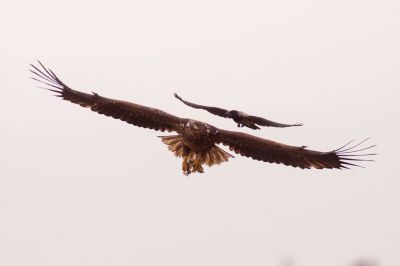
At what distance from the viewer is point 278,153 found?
12461mm

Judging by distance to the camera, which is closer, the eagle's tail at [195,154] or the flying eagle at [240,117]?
the flying eagle at [240,117]

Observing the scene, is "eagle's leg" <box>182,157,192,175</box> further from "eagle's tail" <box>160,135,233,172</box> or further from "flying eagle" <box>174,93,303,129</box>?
"flying eagle" <box>174,93,303,129</box>

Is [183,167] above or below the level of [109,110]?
below

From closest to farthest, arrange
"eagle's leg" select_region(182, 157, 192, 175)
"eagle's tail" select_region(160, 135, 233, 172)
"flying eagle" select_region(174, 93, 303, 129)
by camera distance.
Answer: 1. "flying eagle" select_region(174, 93, 303, 129)
2. "eagle's leg" select_region(182, 157, 192, 175)
3. "eagle's tail" select_region(160, 135, 233, 172)

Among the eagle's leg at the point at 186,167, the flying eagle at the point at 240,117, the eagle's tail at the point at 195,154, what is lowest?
the eagle's leg at the point at 186,167

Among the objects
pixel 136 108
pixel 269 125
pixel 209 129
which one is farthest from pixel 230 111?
pixel 136 108

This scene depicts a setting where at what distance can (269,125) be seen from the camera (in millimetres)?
10594

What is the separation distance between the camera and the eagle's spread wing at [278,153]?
12312mm

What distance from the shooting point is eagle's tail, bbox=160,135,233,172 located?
1213 centimetres

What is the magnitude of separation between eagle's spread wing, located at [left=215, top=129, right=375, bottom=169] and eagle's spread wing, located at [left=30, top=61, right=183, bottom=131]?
2.85 feet

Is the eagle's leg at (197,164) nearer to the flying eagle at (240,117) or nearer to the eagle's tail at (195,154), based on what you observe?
the eagle's tail at (195,154)

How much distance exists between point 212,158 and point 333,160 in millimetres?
1912

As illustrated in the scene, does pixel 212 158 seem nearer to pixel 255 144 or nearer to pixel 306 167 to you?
pixel 255 144

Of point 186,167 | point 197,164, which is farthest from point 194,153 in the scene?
point 186,167
